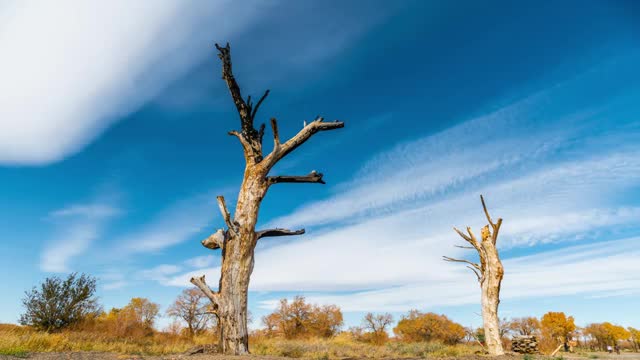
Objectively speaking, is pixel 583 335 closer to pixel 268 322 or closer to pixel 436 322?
pixel 436 322

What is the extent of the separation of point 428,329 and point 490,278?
2506 cm

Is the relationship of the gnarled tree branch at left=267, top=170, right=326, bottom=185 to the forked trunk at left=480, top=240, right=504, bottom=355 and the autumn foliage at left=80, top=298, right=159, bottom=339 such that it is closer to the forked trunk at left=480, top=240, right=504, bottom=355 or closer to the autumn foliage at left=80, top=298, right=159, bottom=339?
the forked trunk at left=480, top=240, right=504, bottom=355

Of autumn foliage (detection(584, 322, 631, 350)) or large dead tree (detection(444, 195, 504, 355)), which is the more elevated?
large dead tree (detection(444, 195, 504, 355))

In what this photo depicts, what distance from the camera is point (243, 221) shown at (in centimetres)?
680

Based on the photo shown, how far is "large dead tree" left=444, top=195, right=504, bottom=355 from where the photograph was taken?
12.1 m

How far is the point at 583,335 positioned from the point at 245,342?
308 ft

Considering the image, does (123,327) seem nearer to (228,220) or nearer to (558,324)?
(228,220)

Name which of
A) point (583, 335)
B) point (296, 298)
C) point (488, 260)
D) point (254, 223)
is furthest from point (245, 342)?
point (583, 335)

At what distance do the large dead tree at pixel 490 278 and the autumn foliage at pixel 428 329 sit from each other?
2247cm

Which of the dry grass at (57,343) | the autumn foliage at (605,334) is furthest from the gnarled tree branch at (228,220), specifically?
the autumn foliage at (605,334)

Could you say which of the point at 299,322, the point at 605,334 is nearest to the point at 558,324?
the point at 605,334

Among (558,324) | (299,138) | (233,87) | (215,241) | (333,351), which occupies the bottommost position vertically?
(558,324)

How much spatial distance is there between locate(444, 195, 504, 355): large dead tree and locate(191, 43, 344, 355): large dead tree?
27.2 ft

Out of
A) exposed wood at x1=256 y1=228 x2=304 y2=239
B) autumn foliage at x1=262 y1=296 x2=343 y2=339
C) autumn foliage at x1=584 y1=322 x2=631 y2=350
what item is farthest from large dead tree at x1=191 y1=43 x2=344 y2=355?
autumn foliage at x1=584 y1=322 x2=631 y2=350
